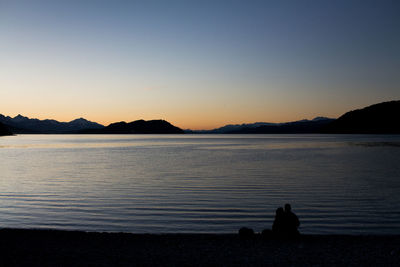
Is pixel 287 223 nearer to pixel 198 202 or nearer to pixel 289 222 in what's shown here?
pixel 289 222

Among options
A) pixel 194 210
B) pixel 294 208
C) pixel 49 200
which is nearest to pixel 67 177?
pixel 49 200

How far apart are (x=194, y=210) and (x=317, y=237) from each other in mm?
8757

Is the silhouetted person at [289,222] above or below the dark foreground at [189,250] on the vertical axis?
above

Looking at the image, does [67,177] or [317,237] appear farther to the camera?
[67,177]

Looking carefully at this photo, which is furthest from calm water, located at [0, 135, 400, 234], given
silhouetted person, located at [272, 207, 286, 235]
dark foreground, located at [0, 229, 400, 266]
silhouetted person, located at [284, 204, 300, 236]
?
silhouetted person, located at [272, 207, 286, 235]

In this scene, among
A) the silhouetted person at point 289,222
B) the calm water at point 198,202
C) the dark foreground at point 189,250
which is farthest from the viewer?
the calm water at point 198,202

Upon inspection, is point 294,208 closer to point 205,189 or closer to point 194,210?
point 194,210

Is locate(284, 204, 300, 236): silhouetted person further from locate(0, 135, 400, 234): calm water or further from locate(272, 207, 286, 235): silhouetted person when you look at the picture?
locate(0, 135, 400, 234): calm water

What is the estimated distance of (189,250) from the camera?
1138cm

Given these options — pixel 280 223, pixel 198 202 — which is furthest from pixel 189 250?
pixel 198 202

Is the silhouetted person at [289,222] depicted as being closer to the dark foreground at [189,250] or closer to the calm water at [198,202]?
the dark foreground at [189,250]

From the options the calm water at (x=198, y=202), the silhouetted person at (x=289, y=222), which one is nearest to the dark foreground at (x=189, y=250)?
the silhouetted person at (x=289, y=222)

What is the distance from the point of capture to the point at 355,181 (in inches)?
1329

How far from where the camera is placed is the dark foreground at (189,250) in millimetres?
10094
